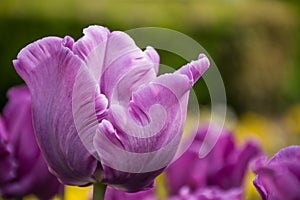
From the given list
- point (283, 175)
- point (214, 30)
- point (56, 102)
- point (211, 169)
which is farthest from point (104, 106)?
point (214, 30)

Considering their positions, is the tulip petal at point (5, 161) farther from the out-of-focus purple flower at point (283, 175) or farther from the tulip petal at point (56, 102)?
the out-of-focus purple flower at point (283, 175)

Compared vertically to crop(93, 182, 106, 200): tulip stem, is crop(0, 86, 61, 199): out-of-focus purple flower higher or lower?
lower

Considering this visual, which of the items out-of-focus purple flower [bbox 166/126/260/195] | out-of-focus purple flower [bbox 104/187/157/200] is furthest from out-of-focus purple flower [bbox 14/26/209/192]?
out-of-focus purple flower [bbox 166/126/260/195]

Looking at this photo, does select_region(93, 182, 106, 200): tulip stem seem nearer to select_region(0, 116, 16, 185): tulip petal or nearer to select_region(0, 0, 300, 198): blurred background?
select_region(0, 116, 16, 185): tulip petal

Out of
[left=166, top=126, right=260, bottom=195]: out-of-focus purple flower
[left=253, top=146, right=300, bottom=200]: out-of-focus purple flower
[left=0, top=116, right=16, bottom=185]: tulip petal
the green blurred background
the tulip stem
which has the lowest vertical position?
the green blurred background

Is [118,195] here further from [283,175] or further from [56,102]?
[283,175]

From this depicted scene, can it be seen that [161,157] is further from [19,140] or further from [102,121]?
[19,140]

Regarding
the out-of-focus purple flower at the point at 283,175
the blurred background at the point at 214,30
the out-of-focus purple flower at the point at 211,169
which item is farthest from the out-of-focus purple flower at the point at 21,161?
the blurred background at the point at 214,30
